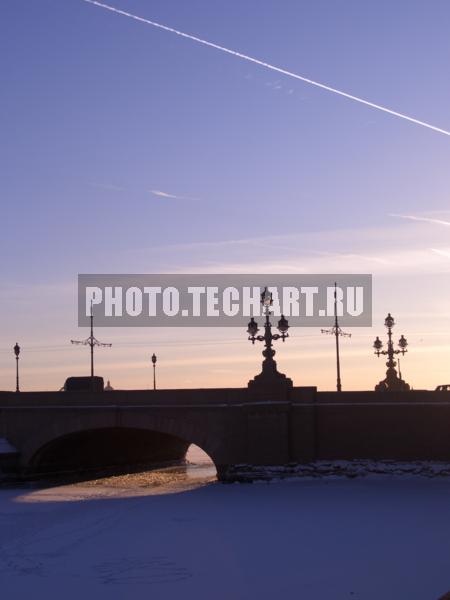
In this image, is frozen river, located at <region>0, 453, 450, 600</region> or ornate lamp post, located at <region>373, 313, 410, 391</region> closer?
frozen river, located at <region>0, 453, 450, 600</region>

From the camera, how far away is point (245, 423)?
137 feet

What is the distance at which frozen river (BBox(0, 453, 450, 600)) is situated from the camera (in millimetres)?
18922

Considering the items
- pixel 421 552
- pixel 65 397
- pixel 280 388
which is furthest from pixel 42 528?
pixel 65 397

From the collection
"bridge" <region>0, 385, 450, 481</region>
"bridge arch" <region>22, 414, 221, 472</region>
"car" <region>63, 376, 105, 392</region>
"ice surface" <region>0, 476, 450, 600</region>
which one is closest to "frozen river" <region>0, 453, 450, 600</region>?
"ice surface" <region>0, 476, 450, 600</region>

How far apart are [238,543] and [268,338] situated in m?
16.7

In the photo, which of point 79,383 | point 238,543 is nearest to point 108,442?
point 79,383

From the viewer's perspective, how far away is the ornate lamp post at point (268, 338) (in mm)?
39344

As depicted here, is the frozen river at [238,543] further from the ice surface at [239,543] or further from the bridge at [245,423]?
the bridge at [245,423]

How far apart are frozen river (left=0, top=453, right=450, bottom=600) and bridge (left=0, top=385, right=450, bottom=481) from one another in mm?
1898

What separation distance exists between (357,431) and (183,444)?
3214cm

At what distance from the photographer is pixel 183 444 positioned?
7025 cm

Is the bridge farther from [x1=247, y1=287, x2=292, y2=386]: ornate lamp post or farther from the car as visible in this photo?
the car

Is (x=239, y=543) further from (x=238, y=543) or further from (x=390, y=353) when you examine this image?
(x=390, y=353)

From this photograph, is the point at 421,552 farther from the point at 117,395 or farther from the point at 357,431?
the point at 117,395
